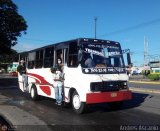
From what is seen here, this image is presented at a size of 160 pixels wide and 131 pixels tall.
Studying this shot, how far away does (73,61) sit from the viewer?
13750 mm

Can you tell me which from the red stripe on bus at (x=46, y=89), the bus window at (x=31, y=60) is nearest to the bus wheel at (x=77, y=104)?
the red stripe on bus at (x=46, y=89)

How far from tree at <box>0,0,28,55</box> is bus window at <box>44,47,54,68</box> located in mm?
26844

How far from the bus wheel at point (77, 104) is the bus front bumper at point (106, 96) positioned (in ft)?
1.43

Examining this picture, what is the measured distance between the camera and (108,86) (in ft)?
43.8

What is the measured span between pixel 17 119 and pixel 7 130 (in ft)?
6.80

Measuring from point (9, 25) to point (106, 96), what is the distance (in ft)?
107

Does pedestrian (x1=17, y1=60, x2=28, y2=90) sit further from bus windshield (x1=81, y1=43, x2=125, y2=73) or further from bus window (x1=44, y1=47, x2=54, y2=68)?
bus windshield (x1=81, y1=43, x2=125, y2=73)

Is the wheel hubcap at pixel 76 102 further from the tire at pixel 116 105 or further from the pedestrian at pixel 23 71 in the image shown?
the pedestrian at pixel 23 71

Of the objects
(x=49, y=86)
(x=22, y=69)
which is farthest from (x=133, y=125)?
(x=22, y=69)

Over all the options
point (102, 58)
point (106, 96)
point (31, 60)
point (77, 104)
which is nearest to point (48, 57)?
point (31, 60)

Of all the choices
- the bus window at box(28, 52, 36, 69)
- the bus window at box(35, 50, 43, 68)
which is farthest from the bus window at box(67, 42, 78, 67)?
the bus window at box(28, 52, 36, 69)


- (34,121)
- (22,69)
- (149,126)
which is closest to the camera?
(149,126)

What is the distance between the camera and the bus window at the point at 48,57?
15898mm

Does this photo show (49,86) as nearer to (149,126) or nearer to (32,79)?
(32,79)
